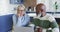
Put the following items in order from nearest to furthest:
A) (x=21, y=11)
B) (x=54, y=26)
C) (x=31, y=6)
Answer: (x=54, y=26) → (x=21, y=11) → (x=31, y=6)

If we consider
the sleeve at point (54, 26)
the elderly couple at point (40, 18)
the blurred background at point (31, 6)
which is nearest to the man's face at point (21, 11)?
the elderly couple at point (40, 18)

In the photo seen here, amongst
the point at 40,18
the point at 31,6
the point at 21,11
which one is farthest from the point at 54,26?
the point at 31,6

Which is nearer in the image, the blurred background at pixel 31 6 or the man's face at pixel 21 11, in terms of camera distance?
the man's face at pixel 21 11

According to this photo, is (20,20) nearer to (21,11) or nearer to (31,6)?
(21,11)

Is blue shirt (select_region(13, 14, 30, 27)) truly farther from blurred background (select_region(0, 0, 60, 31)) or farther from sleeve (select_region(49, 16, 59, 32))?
blurred background (select_region(0, 0, 60, 31))

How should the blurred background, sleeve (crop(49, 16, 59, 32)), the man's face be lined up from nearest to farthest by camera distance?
sleeve (crop(49, 16, 59, 32)), the man's face, the blurred background

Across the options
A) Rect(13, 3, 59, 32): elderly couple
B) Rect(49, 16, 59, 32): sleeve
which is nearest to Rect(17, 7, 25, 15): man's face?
Rect(13, 3, 59, 32): elderly couple

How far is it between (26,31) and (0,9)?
130 inches

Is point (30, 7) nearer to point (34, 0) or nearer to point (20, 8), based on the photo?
point (34, 0)

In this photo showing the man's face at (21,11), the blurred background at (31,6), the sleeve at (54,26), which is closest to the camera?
the sleeve at (54,26)

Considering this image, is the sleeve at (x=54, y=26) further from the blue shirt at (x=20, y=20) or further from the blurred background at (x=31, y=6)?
the blurred background at (x=31, y=6)

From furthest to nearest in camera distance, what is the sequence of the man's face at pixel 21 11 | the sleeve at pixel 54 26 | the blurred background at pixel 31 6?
1. the blurred background at pixel 31 6
2. the man's face at pixel 21 11
3. the sleeve at pixel 54 26

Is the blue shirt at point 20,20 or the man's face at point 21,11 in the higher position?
the man's face at point 21,11

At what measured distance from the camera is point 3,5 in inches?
190
